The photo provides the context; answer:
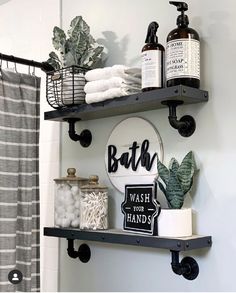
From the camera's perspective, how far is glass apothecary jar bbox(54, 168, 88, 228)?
1678 millimetres

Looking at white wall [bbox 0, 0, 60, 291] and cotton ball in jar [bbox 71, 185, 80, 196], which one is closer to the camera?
cotton ball in jar [bbox 71, 185, 80, 196]

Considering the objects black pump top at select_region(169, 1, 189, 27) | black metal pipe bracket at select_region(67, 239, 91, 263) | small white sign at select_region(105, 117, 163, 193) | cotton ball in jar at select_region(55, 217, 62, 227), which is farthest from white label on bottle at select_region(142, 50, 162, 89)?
black metal pipe bracket at select_region(67, 239, 91, 263)

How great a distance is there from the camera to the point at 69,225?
1678 mm

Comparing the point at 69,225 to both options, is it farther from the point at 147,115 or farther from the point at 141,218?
the point at 147,115

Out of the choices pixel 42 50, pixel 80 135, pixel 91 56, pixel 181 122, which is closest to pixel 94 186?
pixel 80 135

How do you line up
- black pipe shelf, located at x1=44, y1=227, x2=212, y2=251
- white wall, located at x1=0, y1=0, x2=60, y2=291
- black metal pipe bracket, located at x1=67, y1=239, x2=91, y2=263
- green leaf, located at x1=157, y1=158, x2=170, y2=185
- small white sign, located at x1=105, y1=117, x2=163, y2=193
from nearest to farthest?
1. black pipe shelf, located at x1=44, y1=227, x2=212, y2=251
2. green leaf, located at x1=157, y1=158, x2=170, y2=185
3. small white sign, located at x1=105, y1=117, x2=163, y2=193
4. black metal pipe bracket, located at x1=67, y1=239, x2=91, y2=263
5. white wall, located at x1=0, y1=0, x2=60, y2=291

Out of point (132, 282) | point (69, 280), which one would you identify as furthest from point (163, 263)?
point (69, 280)

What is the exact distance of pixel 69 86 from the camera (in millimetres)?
1635

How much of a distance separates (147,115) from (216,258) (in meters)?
0.57

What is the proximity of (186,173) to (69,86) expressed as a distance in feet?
1.89

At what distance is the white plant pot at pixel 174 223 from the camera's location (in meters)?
1.33

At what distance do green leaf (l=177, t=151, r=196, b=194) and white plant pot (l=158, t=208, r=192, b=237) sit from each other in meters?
0.08

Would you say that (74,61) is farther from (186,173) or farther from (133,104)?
(186,173)

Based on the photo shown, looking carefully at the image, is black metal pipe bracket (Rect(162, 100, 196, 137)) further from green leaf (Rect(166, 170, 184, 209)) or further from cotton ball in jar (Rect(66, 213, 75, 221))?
cotton ball in jar (Rect(66, 213, 75, 221))
